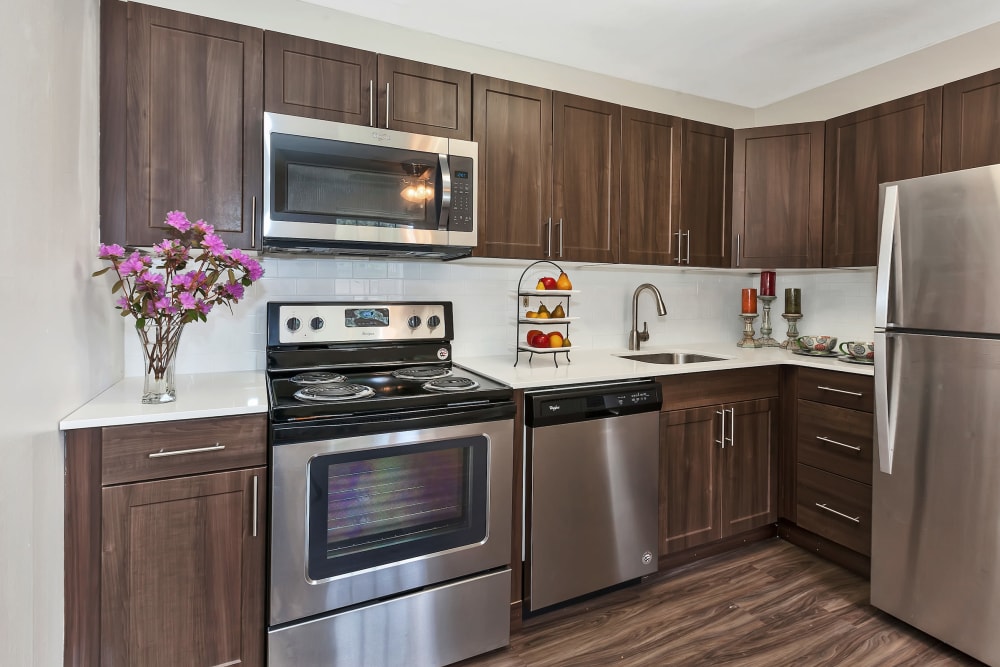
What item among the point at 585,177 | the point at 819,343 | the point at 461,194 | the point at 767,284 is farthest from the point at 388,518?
the point at 767,284

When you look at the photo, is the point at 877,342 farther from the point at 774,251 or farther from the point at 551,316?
the point at 551,316

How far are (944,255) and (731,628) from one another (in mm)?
1596

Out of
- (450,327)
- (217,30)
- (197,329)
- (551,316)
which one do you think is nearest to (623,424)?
(551,316)

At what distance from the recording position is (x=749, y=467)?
2.66 meters

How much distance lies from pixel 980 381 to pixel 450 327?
6.57 ft

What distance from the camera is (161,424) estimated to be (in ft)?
4.87

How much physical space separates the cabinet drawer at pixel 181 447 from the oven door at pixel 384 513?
0.10 metres

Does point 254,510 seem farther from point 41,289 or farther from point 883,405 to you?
point 883,405

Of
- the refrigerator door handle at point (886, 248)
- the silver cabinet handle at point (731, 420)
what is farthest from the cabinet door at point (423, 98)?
the silver cabinet handle at point (731, 420)

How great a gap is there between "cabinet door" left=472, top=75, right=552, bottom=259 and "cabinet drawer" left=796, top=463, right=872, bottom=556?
1.73 m

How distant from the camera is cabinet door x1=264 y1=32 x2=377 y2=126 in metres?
1.93

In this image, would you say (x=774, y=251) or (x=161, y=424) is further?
(x=774, y=251)

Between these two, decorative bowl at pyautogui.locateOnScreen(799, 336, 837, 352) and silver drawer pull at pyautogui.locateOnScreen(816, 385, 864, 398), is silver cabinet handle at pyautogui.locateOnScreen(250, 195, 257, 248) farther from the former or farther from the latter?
decorative bowl at pyautogui.locateOnScreen(799, 336, 837, 352)

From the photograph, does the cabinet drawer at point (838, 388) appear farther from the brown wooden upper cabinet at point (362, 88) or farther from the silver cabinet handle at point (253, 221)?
the silver cabinet handle at point (253, 221)
